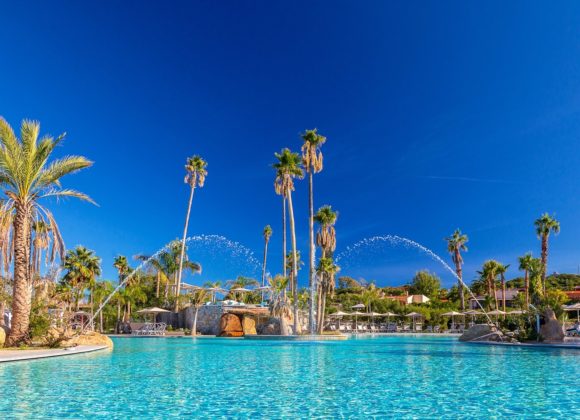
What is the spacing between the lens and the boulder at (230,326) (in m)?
41.8

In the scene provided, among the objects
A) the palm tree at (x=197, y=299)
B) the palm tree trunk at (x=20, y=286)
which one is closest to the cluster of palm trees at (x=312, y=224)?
the palm tree at (x=197, y=299)

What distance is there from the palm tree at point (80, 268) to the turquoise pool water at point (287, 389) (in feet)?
96.7

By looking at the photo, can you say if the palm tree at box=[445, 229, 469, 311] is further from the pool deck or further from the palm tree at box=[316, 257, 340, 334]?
the pool deck

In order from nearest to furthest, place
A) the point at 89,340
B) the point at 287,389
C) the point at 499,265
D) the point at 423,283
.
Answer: the point at 287,389, the point at 89,340, the point at 499,265, the point at 423,283

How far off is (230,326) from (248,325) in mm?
1516

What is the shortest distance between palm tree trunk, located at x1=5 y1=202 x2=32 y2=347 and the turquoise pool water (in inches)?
141

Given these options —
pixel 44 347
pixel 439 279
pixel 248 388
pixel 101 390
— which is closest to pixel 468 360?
pixel 248 388

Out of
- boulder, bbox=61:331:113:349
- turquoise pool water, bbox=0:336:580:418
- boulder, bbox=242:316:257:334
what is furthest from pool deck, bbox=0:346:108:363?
boulder, bbox=242:316:257:334

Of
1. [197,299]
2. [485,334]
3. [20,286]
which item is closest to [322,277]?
[197,299]

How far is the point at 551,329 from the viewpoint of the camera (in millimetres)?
26344

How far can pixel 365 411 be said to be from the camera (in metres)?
8.59

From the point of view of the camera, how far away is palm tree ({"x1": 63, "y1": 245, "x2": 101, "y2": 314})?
44.7m

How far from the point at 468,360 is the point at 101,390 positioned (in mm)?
13010

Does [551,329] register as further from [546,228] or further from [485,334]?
[546,228]
